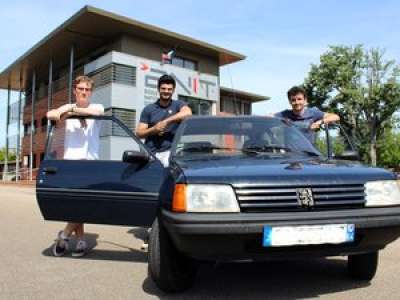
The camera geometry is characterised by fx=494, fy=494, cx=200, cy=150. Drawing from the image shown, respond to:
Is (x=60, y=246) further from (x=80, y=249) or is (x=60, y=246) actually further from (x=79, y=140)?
(x=79, y=140)

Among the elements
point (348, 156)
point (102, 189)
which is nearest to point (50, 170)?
point (102, 189)

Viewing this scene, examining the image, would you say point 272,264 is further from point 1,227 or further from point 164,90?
point 1,227

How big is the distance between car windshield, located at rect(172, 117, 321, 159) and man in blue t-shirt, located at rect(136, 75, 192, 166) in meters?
0.85

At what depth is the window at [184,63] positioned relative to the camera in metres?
28.4

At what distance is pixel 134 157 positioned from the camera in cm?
420

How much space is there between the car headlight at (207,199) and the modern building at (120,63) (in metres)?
18.6

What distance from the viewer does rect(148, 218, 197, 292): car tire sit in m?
3.39

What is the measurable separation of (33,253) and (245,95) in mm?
33161

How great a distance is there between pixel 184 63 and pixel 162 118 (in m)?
23.9

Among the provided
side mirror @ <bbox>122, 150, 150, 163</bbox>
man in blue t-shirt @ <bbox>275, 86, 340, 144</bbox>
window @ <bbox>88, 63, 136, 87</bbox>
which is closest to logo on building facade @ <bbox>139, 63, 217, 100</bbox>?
window @ <bbox>88, 63, 136, 87</bbox>

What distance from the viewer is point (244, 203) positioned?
10.1ft

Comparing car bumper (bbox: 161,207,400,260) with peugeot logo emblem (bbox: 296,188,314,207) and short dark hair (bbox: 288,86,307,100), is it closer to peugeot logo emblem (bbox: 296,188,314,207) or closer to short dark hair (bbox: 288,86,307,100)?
peugeot logo emblem (bbox: 296,188,314,207)

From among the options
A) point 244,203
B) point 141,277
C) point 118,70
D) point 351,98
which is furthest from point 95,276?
point 351,98

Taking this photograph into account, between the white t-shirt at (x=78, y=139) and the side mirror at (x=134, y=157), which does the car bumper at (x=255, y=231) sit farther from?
the white t-shirt at (x=78, y=139)
